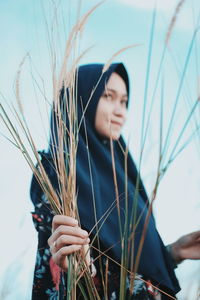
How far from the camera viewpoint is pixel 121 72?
5.19ft

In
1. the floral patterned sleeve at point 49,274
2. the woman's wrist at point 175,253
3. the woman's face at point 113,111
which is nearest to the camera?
the floral patterned sleeve at point 49,274

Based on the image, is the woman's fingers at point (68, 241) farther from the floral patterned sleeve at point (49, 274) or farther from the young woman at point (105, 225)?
the floral patterned sleeve at point (49, 274)

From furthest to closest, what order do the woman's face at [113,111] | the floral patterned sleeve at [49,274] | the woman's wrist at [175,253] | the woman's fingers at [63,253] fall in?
the woman's face at [113,111]
the woman's wrist at [175,253]
the floral patterned sleeve at [49,274]
the woman's fingers at [63,253]

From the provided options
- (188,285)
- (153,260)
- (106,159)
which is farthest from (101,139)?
(188,285)

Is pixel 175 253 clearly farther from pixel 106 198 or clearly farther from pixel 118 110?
pixel 118 110

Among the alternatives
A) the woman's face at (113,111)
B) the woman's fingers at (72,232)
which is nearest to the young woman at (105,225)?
the woman's face at (113,111)

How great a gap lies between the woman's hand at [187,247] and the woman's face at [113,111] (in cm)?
43

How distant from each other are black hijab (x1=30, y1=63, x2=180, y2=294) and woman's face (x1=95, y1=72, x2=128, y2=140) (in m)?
0.02

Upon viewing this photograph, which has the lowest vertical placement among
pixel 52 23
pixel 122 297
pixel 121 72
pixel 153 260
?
pixel 122 297

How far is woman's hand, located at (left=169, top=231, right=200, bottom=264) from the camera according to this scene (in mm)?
1025

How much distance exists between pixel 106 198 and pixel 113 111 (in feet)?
1.09

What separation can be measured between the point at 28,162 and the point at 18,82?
0.42 ft

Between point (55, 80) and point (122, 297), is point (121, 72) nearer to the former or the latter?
point (55, 80)

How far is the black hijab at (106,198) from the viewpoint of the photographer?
1.07m
